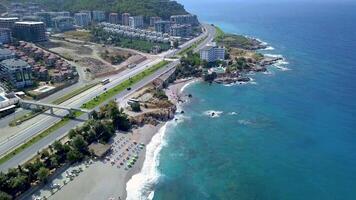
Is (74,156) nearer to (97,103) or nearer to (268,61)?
(97,103)

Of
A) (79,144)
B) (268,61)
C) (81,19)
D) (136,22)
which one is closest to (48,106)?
(79,144)

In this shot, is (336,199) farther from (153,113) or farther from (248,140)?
(153,113)

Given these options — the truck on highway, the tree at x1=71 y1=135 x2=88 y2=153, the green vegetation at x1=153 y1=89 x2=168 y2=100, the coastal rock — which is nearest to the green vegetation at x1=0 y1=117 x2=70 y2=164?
the tree at x1=71 y1=135 x2=88 y2=153

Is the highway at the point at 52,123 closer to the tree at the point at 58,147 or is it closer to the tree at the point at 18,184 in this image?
the tree at the point at 58,147

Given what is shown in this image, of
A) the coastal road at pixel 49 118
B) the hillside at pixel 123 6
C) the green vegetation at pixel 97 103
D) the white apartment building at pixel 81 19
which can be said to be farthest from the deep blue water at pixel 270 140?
the white apartment building at pixel 81 19

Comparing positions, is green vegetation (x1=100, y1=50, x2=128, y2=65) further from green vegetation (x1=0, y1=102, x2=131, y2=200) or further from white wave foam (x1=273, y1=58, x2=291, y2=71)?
white wave foam (x1=273, y1=58, x2=291, y2=71)

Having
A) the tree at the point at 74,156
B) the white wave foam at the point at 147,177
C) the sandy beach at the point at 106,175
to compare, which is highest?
the tree at the point at 74,156

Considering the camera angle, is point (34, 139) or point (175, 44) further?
point (175, 44)
